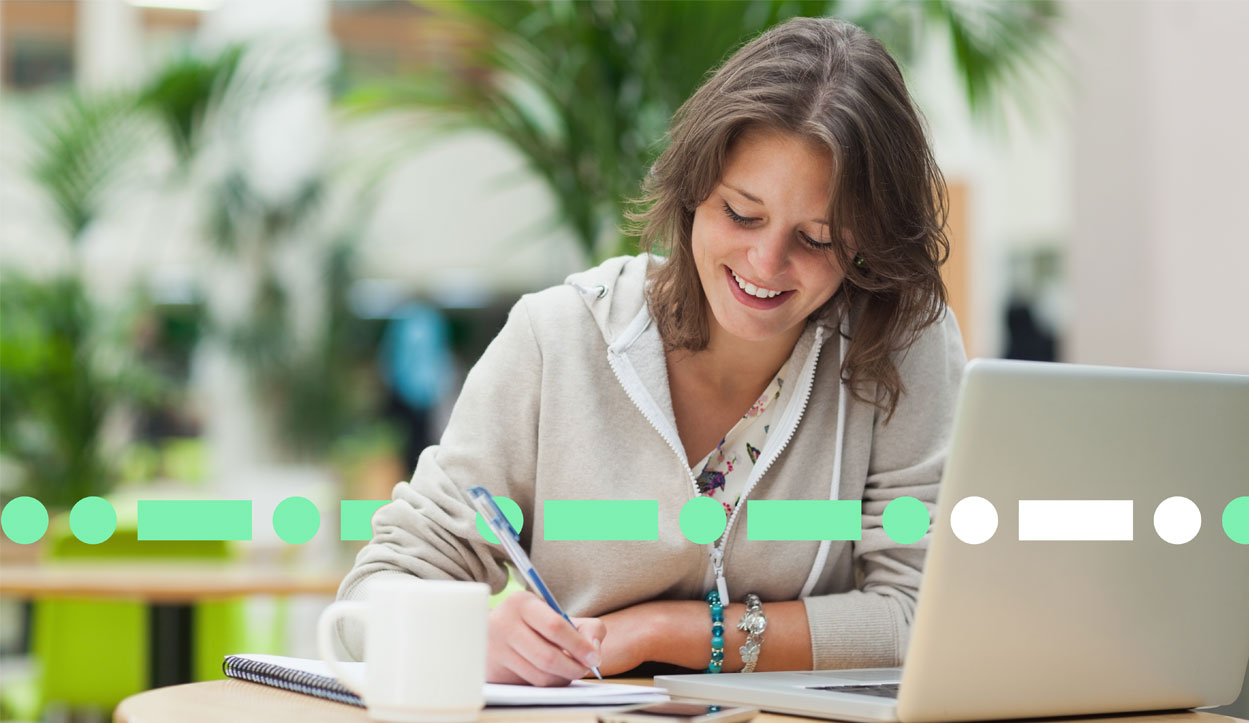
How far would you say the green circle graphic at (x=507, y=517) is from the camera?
133 centimetres

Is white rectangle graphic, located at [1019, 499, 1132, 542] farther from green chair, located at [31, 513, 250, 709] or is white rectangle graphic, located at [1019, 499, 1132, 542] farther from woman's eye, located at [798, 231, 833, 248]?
green chair, located at [31, 513, 250, 709]

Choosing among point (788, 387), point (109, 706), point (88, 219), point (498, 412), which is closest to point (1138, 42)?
point (788, 387)

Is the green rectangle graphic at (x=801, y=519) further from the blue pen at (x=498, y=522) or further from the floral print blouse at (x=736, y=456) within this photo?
the blue pen at (x=498, y=522)

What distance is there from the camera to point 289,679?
1.09 m

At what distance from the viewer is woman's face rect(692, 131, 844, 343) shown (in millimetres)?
1296

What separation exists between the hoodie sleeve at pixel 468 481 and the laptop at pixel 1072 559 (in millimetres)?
346

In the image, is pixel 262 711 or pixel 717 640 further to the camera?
pixel 717 640

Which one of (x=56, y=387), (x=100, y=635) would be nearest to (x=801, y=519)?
(x=100, y=635)

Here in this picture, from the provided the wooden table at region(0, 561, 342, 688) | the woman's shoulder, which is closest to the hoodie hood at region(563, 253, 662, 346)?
the woman's shoulder

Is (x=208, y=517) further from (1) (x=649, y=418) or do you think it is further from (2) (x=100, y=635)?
(2) (x=100, y=635)

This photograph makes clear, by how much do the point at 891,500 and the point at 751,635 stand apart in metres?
0.26

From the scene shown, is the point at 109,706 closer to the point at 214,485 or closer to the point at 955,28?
the point at 955,28

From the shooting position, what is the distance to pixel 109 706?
337 cm

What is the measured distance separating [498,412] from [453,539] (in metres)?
0.16
